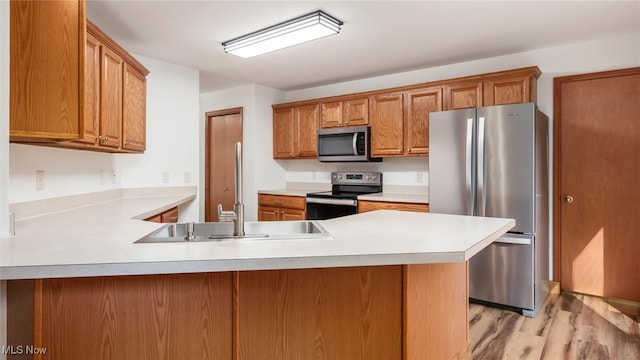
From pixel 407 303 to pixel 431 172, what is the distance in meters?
2.15

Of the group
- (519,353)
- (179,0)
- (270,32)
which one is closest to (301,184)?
(270,32)

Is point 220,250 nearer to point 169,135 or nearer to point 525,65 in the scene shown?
point 169,135

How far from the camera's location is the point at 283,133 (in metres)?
5.07

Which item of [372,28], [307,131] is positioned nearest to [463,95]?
[372,28]

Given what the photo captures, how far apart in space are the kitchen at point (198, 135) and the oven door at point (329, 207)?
0.69 metres

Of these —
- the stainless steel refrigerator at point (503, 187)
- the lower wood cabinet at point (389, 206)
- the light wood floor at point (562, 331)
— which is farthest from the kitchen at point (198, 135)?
the light wood floor at point (562, 331)

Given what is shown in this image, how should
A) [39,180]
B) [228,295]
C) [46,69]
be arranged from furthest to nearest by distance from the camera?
[39,180] < [46,69] < [228,295]

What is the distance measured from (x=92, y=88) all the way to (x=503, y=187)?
313cm

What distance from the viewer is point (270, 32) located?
3002mm

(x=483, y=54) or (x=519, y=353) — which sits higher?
(x=483, y=54)

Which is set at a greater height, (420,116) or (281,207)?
(420,116)

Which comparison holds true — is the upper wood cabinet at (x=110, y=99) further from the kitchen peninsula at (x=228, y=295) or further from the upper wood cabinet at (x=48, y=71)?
the kitchen peninsula at (x=228, y=295)

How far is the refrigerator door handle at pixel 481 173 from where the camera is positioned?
3115 millimetres

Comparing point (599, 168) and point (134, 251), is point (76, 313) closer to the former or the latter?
point (134, 251)
